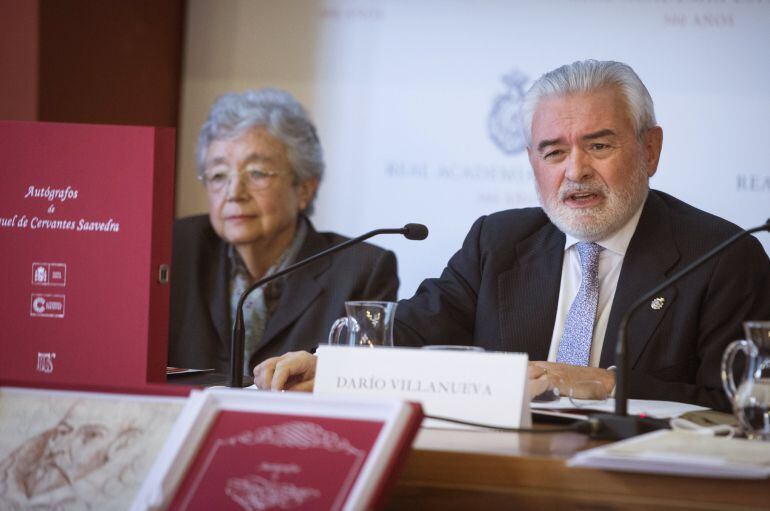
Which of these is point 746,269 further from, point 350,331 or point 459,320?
point 350,331

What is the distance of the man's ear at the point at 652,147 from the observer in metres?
2.67

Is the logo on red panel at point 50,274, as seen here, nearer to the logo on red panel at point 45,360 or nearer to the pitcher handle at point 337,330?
the logo on red panel at point 45,360

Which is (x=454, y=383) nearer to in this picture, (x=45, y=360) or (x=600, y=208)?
(x=45, y=360)

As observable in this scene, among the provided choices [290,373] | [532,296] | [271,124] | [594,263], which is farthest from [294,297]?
[290,373]

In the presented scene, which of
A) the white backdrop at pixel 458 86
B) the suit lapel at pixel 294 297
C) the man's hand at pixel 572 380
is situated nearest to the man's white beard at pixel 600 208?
the man's hand at pixel 572 380

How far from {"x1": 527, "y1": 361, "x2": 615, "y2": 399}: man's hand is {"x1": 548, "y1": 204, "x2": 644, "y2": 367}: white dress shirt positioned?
0.43m

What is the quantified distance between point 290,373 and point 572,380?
545 millimetres

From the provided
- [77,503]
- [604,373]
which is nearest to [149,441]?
[77,503]

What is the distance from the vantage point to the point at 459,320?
2.67 m

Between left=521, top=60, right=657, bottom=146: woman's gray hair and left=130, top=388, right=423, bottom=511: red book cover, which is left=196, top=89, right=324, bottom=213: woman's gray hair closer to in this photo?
left=521, top=60, right=657, bottom=146: woman's gray hair

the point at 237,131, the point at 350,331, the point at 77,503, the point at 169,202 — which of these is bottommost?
the point at 77,503

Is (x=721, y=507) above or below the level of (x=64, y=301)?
below

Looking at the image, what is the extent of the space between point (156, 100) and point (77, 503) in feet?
10.8

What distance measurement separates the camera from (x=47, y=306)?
1697 millimetres
